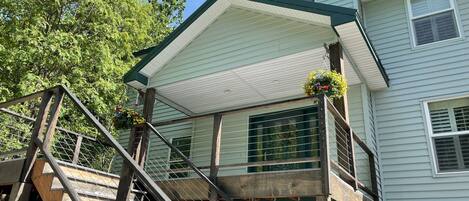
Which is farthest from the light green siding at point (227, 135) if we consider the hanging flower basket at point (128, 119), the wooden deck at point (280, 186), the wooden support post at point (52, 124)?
the wooden support post at point (52, 124)

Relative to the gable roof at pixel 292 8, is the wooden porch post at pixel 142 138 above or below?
below

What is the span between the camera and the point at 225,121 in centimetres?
961

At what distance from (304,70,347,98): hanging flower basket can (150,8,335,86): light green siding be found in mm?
1156

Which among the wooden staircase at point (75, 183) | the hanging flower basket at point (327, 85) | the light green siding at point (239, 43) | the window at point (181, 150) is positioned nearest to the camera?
the wooden staircase at point (75, 183)

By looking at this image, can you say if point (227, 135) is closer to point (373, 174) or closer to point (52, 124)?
point (373, 174)

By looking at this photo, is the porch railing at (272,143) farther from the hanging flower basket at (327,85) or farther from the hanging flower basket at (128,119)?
the hanging flower basket at (128,119)

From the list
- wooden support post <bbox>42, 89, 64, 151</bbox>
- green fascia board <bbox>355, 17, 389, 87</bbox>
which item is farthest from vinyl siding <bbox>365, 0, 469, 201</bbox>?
wooden support post <bbox>42, 89, 64, 151</bbox>

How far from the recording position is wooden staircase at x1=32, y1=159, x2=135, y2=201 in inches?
167

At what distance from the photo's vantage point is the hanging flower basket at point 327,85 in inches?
202

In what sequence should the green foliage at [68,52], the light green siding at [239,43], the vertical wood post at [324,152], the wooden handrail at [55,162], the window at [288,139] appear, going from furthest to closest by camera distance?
the window at [288,139]
the green foliage at [68,52]
the light green siding at [239,43]
the vertical wood post at [324,152]
the wooden handrail at [55,162]

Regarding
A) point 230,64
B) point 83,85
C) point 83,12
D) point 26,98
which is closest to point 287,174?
point 230,64

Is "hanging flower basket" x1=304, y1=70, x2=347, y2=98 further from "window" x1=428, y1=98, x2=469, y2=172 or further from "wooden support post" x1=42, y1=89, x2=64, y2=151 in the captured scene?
"wooden support post" x1=42, y1=89, x2=64, y2=151

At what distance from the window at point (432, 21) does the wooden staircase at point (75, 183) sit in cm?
672

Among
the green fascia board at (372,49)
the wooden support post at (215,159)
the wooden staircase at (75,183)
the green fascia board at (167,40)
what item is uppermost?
the green fascia board at (167,40)
